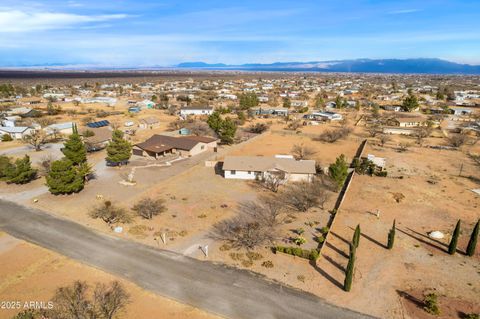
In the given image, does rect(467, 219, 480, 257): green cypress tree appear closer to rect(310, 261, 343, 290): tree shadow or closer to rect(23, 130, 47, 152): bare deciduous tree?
rect(310, 261, 343, 290): tree shadow

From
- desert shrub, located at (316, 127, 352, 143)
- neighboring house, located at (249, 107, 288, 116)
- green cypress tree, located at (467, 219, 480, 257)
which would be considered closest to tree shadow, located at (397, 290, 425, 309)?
green cypress tree, located at (467, 219, 480, 257)

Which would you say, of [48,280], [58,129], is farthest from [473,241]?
[58,129]

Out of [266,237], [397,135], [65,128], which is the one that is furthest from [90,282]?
[397,135]

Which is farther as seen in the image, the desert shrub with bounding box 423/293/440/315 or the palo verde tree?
Result: the palo verde tree

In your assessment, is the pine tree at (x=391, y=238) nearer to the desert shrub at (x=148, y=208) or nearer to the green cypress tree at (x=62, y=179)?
the desert shrub at (x=148, y=208)

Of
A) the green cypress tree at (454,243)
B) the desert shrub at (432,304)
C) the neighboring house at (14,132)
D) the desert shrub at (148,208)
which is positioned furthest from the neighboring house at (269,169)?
the neighboring house at (14,132)

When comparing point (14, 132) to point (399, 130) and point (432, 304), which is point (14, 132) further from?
point (399, 130)

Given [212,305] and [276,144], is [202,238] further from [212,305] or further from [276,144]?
[276,144]
